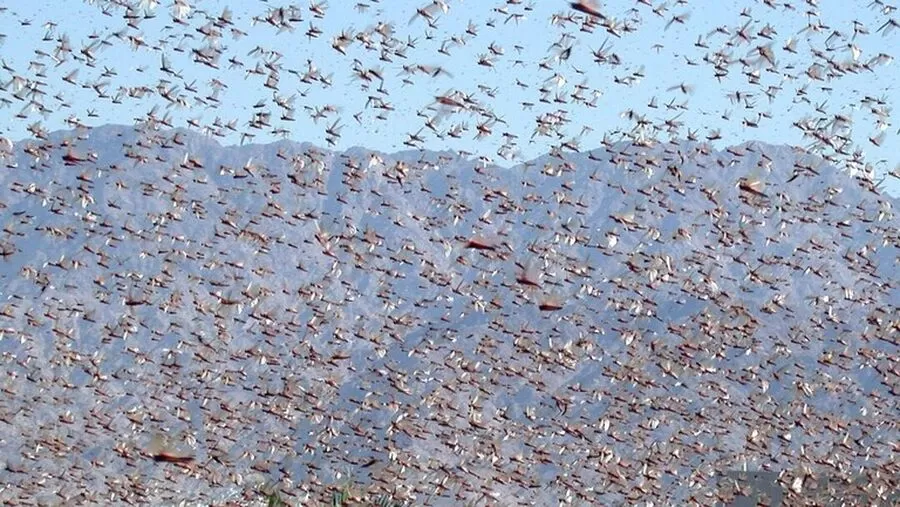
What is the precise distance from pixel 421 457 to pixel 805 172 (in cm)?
15576

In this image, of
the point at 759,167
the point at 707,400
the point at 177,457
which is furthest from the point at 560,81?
the point at 707,400

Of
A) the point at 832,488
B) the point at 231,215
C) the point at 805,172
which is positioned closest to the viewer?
the point at 805,172

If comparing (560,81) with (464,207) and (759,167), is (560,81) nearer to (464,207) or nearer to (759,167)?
(759,167)

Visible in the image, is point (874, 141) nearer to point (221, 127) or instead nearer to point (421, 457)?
point (221, 127)

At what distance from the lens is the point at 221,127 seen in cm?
3180

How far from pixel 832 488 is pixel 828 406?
145m

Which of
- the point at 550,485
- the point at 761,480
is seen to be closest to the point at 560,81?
the point at 550,485

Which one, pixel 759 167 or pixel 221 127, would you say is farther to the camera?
pixel 221 127

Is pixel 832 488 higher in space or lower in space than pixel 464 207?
lower

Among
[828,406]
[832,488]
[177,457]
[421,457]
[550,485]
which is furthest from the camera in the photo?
[828,406]

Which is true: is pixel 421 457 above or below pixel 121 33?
below

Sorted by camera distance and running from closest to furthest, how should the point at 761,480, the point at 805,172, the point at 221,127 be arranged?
the point at 805,172
the point at 221,127
the point at 761,480

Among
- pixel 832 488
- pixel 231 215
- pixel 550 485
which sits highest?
pixel 231 215

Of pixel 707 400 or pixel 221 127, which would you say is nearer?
pixel 221 127
